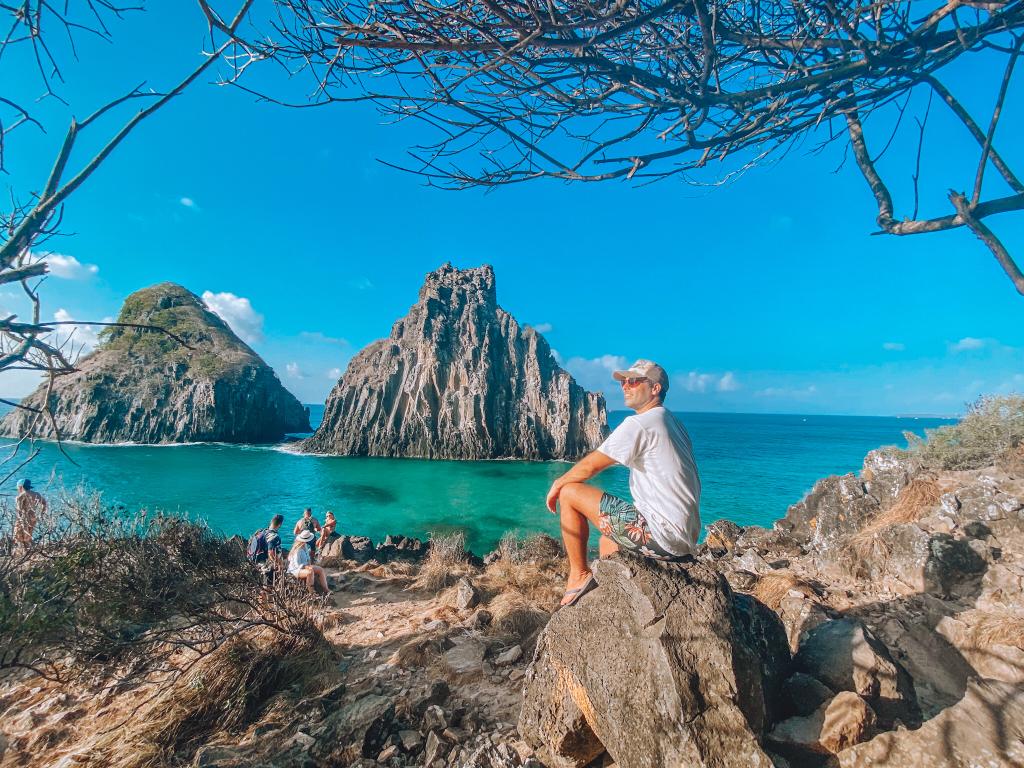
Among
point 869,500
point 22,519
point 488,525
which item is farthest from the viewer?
point 488,525

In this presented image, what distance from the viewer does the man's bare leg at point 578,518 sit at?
305cm

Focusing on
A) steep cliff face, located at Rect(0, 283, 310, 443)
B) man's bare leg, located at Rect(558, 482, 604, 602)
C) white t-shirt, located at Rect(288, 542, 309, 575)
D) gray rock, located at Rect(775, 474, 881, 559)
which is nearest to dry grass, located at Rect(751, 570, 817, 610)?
gray rock, located at Rect(775, 474, 881, 559)

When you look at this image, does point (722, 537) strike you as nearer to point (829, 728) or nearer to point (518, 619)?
point (518, 619)

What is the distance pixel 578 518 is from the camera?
321 centimetres

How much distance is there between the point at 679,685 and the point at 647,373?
6.36 feet

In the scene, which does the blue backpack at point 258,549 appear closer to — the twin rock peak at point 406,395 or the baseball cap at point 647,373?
the baseball cap at point 647,373

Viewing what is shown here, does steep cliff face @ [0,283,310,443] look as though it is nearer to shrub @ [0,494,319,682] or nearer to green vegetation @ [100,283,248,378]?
green vegetation @ [100,283,248,378]

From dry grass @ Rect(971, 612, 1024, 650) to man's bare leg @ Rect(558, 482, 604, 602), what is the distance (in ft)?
10.2

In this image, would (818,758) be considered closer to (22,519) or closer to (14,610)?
(14,610)

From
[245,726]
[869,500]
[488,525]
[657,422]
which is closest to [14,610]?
[245,726]

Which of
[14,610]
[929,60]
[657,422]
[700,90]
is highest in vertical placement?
[929,60]

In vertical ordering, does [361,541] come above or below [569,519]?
below

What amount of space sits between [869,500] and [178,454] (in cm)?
5743

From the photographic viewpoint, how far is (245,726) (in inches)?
136
